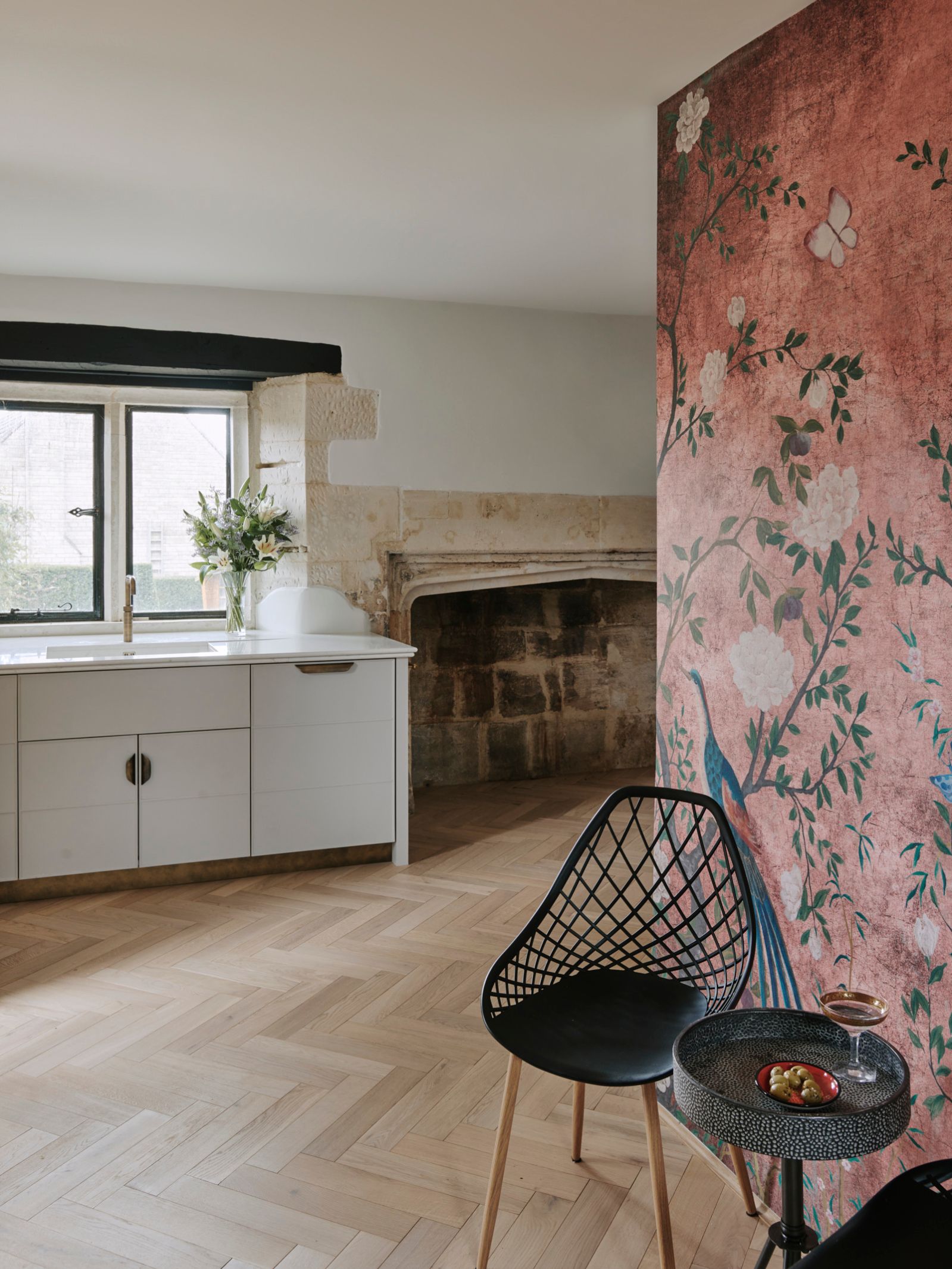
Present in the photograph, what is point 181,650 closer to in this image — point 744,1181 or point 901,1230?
point 744,1181

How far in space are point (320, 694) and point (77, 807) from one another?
967 millimetres

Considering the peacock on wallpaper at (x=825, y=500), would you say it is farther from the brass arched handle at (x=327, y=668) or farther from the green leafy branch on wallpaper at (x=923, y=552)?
the brass arched handle at (x=327, y=668)

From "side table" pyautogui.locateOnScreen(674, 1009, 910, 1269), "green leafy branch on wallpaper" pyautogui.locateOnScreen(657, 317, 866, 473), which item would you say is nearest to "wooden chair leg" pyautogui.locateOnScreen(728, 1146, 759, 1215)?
"side table" pyautogui.locateOnScreen(674, 1009, 910, 1269)

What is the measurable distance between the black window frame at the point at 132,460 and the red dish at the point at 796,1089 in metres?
3.73

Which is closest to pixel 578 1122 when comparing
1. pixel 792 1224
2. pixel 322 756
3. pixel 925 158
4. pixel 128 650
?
pixel 792 1224

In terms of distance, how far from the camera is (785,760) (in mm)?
2035

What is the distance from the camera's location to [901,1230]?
137cm

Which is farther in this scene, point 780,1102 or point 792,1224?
point 792,1224

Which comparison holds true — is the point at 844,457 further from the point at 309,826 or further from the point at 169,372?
the point at 169,372

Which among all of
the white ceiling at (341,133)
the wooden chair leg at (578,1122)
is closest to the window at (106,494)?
the white ceiling at (341,133)

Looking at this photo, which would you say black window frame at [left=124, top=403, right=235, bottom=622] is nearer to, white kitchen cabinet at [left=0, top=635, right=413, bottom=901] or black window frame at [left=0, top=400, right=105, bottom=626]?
black window frame at [left=0, top=400, right=105, bottom=626]

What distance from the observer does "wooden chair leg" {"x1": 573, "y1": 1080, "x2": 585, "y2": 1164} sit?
2130mm

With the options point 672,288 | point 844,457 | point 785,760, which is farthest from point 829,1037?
point 672,288

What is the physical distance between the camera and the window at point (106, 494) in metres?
4.53
